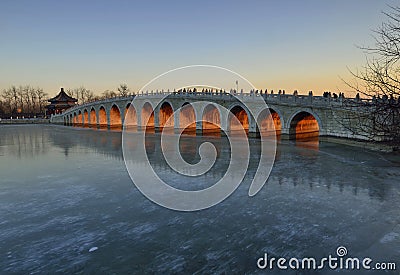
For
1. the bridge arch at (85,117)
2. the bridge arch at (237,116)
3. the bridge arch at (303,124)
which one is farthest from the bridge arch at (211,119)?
the bridge arch at (85,117)

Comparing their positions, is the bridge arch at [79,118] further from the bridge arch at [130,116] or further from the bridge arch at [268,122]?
the bridge arch at [268,122]

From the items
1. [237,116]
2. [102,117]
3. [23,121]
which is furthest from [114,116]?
[23,121]

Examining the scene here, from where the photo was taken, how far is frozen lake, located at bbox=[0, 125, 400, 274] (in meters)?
5.54

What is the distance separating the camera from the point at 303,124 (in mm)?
30688

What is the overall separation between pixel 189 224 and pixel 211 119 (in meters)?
28.8

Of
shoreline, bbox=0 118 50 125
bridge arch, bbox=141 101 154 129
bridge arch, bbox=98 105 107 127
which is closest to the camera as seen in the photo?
bridge arch, bbox=141 101 154 129

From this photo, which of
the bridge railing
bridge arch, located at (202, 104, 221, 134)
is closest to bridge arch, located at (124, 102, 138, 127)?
the bridge railing

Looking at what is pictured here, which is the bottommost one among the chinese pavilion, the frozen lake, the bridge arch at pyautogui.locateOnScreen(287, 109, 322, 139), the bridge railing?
the frozen lake

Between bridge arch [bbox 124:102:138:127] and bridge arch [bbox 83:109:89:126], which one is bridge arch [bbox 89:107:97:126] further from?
bridge arch [bbox 124:102:138:127]

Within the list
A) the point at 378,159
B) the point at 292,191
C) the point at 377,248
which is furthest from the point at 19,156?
the point at 378,159

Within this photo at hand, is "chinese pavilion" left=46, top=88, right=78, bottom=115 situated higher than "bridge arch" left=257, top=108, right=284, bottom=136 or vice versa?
"chinese pavilion" left=46, top=88, right=78, bottom=115

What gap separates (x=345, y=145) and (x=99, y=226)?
20431 millimetres

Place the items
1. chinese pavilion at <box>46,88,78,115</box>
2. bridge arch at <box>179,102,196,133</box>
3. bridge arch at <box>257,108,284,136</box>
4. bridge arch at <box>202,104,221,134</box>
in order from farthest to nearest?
chinese pavilion at <box>46,88,78,115</box> → bridge arch at <box>179,102,196,133</box> → bridge arch at <box>202,104,221,134</box> → bridge arch at <box>257,108,284,136</box>

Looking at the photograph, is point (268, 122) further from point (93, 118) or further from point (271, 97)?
point (93, 118)
